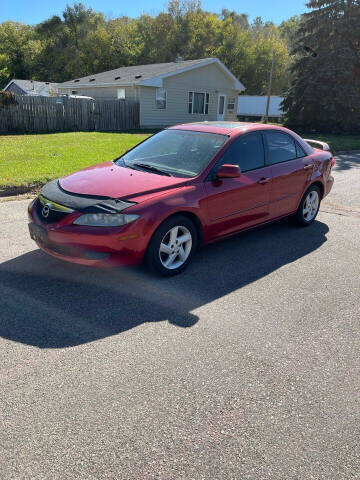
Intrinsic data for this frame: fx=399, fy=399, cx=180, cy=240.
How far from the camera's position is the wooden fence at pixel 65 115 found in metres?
20.3

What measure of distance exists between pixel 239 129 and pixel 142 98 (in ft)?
72.9

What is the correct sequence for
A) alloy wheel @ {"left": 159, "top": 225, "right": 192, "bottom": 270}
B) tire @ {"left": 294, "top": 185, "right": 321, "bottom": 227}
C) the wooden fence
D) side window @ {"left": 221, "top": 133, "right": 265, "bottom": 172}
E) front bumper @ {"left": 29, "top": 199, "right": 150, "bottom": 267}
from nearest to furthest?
front bumper @ {"left": 29, "top": 199, "right": 150, "bottom": 267}
alloy wheel @ {"left": 159, "top": 225, "right": 192, "bottom": 270}
side window @ {"left": 221, "top": 133, "right": 265, "bottom": 172}
tire @ {"left": 294, "top": 185, "right": 321, "bottom": 227}
the wooden fence

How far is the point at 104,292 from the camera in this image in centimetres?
410

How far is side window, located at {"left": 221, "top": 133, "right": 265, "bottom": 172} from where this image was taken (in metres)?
5.03

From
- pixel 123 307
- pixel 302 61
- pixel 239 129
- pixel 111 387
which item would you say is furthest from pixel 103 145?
pixel 302 61

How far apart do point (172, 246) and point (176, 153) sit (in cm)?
141

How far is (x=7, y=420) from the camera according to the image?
246cm

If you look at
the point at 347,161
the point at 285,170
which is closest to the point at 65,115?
the point at 347,161

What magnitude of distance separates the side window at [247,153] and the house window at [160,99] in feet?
75.2

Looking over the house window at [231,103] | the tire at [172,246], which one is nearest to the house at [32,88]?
the house window at [231,103]

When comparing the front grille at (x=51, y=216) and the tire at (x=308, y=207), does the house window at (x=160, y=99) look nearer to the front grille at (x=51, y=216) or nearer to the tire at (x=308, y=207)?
the tire at (x=308, y=207)

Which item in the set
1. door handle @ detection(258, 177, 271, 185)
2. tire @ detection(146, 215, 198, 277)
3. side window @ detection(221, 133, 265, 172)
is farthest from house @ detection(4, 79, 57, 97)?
tire @ detection(146, 215, 198, 277)

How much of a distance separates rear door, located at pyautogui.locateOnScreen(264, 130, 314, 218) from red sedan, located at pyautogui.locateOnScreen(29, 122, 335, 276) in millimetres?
15

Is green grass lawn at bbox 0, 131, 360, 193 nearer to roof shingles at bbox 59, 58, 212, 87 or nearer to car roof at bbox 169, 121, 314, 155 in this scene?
car roof at bbox 169, 121, 314, 155
